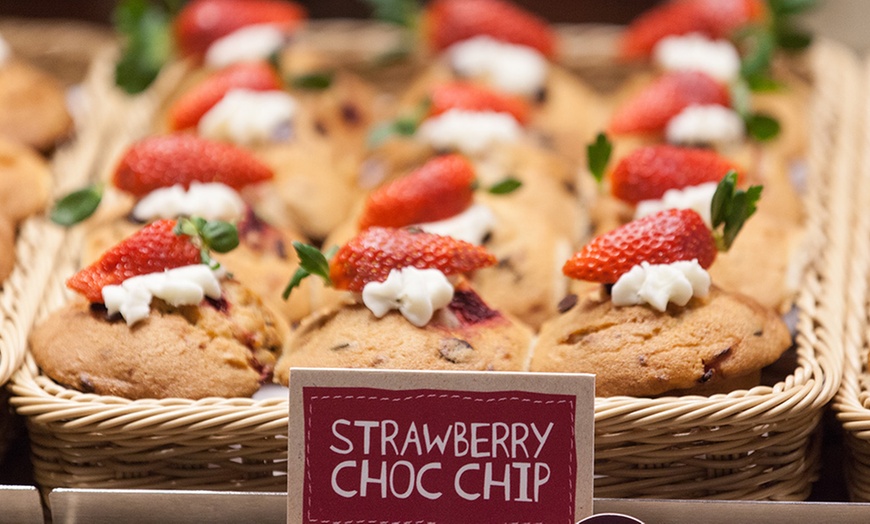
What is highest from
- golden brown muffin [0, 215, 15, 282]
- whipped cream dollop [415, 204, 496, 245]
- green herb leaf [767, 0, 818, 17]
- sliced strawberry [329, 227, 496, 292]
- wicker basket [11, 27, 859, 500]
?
green herb leaf [767, 0, 818, 17]

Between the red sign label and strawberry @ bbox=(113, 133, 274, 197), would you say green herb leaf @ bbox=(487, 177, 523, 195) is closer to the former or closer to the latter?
strawberry @ bbox=(113, 133, 274, 197)

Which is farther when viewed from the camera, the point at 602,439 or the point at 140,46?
the point at 140,46

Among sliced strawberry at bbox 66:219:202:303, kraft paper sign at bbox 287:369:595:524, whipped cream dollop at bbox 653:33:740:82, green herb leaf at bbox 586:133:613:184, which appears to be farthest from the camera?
whipped cream dollop at bbox 653:33:740:82

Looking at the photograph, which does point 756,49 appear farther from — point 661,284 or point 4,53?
point 4,53

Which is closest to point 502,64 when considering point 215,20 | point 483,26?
point 483,26

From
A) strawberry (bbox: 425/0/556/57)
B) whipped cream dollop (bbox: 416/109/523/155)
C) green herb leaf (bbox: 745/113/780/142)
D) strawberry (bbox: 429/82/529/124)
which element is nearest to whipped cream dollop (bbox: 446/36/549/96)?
strawberry (bbox: 425/0/556/57)

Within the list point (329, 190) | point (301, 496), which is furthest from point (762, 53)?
point (301, 496)
